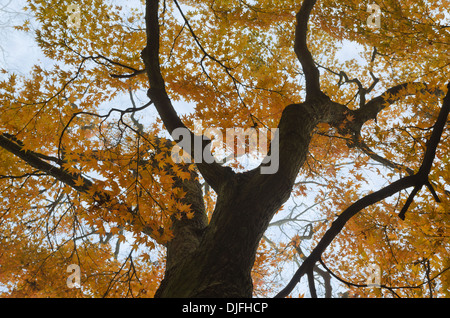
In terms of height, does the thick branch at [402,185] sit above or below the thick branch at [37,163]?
below

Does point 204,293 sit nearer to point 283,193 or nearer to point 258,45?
point 283,193

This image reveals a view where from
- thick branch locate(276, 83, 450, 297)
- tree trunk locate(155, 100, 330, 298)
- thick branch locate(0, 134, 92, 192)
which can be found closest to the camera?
tree trunk locate(155, 100, 330, 298)

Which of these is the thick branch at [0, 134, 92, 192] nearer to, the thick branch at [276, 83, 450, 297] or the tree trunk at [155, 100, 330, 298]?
the tree trunk at [155, 100, 330, 298]

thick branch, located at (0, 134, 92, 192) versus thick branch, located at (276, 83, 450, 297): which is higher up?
thick branch, located at (0, 134, 92, 192)

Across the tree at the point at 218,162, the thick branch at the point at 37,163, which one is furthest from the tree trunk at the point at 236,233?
the thick branch at the point at 37,163

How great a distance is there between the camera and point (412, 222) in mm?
2250

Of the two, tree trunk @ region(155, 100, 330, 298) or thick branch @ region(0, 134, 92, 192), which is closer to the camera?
tree trunk @ region(155, 100, 330, 298)

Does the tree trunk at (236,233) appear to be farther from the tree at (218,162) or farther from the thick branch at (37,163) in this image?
the thick branch at (37,163)

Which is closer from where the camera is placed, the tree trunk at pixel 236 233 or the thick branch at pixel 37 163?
the tree trunk at pixel 236 233

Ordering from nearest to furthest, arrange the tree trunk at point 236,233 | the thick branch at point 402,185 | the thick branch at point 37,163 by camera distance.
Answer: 1. the tree trunk at point 236,233
2. the thick branch at point 402,185
3. the thick branch at point 37,163

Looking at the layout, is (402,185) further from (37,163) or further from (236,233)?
(37,163)

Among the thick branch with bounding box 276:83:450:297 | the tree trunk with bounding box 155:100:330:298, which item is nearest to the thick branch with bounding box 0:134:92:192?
the tree trunk with bounding box 155:100:330:298

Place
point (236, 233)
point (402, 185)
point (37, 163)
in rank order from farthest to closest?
point (37, 163), point (402, 185), point (236, 233)

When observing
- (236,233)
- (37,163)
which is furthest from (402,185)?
(37,163)
